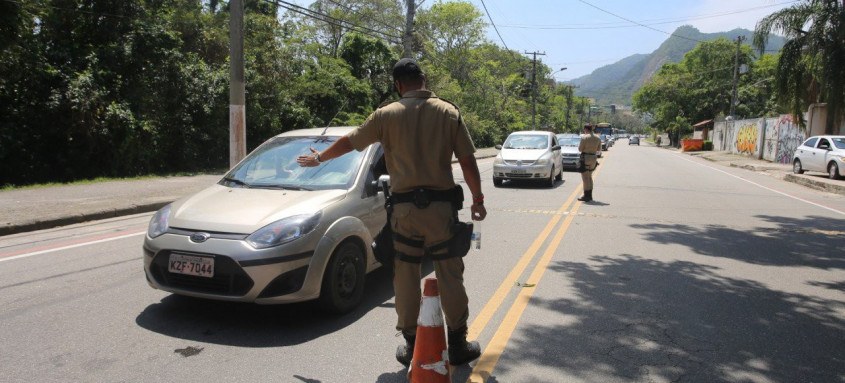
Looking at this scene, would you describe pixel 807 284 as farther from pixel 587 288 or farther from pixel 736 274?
pixel 587 288

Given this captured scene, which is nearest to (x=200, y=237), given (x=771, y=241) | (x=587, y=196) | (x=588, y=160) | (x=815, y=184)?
(x=771, y=241)

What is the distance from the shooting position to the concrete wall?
97.8ft

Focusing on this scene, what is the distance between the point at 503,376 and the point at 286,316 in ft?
6.25

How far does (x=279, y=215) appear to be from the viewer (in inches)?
169

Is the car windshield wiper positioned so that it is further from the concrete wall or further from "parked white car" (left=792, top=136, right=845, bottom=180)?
the concrete wall

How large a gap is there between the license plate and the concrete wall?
27.3 m

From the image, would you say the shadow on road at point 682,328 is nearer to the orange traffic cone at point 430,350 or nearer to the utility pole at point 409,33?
the orange traffic cone at point 430,350

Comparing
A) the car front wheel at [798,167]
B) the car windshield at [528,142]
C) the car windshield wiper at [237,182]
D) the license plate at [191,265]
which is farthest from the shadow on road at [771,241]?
the car front wheel at [798,167]

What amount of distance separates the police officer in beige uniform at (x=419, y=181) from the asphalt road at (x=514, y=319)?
55 cm

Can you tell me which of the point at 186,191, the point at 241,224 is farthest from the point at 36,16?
the point at 241,224

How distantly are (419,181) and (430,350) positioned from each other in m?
0.98

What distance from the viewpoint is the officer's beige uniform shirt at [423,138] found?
133 inches

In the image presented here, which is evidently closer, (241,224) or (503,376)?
(503,376)

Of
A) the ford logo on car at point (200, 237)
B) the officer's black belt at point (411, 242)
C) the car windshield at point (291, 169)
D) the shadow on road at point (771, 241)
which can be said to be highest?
the car windshield at point (291, 169)
